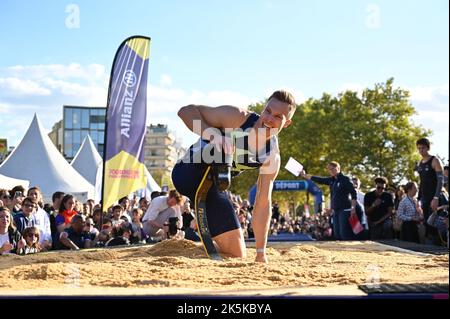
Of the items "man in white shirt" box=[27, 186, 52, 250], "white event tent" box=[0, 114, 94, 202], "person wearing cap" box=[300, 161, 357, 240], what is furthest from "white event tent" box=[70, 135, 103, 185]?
"man in white shirt" box=[27, 186, 52, 250]

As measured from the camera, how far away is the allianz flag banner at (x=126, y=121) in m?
9.51

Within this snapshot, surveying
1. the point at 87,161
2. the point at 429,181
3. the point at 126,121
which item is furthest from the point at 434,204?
the point at 87,161

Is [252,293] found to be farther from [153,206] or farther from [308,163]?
[308,163]

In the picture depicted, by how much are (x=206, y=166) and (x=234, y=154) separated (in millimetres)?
291

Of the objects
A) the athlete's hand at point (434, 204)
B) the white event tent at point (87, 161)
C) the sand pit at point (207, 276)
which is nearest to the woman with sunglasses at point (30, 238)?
the sand pit at point (207, 276)

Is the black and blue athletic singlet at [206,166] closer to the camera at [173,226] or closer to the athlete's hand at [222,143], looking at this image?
the athlete's hand at [222,143]

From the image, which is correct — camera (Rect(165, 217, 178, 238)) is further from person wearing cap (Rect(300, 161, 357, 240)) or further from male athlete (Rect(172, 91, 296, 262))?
Result: male athlete (Rect(172, 91, 296, 262))

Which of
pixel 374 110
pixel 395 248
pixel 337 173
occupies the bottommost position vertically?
pixel 395 248

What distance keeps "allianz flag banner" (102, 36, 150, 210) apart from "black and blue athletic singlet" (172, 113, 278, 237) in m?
4.42

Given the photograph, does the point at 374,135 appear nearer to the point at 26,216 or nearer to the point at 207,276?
the point at 26,216

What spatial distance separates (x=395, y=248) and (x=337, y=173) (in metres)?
3.35

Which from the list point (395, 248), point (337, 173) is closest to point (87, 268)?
point (395, 248)

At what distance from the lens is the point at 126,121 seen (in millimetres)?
9797
